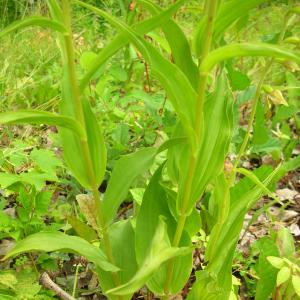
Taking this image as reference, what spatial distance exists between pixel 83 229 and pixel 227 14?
0.71m

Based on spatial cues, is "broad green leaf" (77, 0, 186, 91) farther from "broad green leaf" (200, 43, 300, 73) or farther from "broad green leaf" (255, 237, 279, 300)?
"broad green leaf" (255, 237, 279, 300)

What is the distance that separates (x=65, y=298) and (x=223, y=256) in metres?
0.43

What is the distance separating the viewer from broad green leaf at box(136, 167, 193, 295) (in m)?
1.06

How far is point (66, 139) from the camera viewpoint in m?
0.98

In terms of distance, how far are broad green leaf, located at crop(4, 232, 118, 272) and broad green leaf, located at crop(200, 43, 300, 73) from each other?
478mm

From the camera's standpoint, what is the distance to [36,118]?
76cm

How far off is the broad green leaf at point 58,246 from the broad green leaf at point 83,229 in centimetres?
18

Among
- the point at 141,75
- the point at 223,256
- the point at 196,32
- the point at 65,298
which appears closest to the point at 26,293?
the point at 65,298

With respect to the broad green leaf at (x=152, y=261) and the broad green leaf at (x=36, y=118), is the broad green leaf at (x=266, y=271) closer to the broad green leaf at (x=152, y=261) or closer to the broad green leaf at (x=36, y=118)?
the broad green leaf at (x=152, y=261)

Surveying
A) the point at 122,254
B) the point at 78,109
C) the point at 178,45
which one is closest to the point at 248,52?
the point at 178,45

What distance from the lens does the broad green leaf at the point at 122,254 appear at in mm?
1109

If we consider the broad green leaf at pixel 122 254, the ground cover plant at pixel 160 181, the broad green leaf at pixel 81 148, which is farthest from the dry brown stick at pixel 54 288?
the broad green leaf at pixel 81 148

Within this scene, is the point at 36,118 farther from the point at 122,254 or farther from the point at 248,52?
the point at 122,254

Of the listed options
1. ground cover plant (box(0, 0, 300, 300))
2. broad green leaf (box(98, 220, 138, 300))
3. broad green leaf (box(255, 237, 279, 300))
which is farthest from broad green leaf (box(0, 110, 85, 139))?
broad green leaf (box(255, 237, 279, 300))
